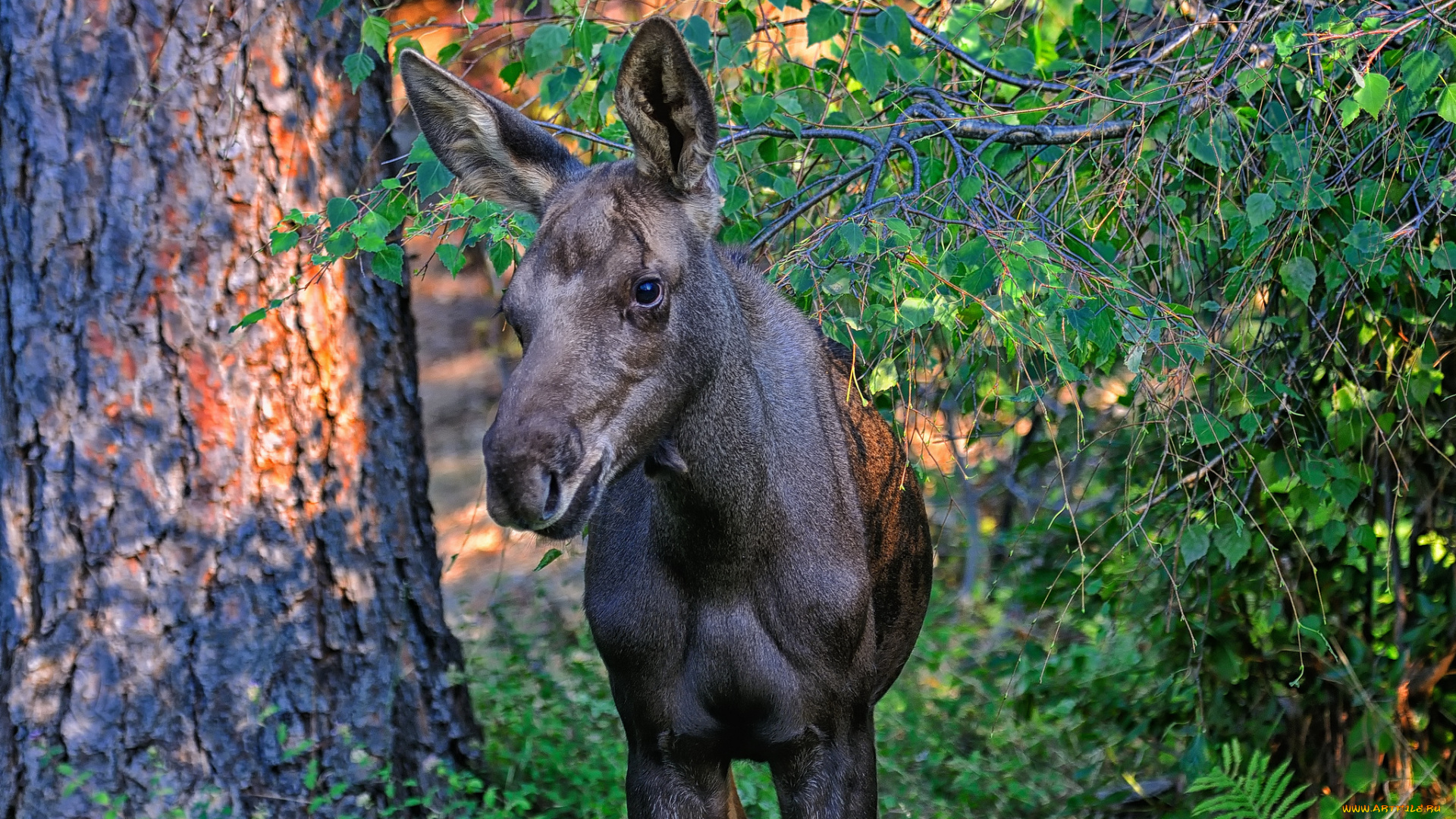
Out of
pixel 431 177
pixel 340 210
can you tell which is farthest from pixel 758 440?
pixel 340 210

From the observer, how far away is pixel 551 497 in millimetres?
2883

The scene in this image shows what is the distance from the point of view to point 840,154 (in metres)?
4.70

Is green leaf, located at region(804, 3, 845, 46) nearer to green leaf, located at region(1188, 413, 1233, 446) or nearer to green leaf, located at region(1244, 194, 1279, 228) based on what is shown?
green leaf, located at region(1244, 194, 1279, 228)

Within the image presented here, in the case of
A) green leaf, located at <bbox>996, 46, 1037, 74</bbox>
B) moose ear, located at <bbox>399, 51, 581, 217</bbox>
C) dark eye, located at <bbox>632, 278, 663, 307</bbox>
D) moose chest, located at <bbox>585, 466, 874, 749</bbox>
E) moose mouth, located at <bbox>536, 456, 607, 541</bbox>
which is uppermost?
green leaf, located at <bbox>996, 46, 1037, 74</bbox>

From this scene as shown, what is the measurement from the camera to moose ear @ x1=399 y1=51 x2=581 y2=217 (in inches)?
143

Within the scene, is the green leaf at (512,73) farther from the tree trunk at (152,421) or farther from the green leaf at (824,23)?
the green leaf at (824,23)

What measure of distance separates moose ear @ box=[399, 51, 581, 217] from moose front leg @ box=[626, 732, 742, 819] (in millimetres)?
1571

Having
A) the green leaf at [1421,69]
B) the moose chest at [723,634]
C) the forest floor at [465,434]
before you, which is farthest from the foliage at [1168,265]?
the forest floor at [465,434]

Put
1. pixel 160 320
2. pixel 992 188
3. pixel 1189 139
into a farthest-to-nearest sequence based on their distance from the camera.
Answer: pixel 160 320 → pixel 992 188 → pixel 1189 139

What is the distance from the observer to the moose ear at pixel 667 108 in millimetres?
3211

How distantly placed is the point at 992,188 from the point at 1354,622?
8.25 feet

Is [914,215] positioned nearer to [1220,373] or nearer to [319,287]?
[1220,373]

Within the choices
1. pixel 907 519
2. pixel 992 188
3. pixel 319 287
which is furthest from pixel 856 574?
pixel 319 287

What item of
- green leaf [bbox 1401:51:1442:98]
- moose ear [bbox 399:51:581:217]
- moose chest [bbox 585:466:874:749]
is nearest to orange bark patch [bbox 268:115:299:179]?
moose ear [bbox 399:51:581:217]
